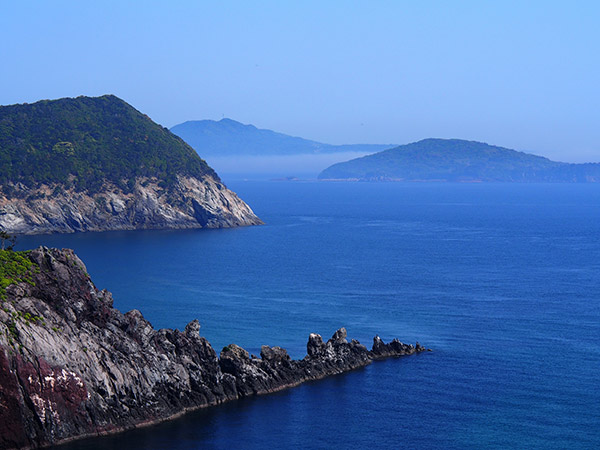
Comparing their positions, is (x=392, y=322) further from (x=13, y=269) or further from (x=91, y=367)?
(x=13, y=269)

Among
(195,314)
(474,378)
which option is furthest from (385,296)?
(474,378)

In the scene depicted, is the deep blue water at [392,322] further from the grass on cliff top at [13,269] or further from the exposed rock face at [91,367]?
the grass on cliff top at [13,269]

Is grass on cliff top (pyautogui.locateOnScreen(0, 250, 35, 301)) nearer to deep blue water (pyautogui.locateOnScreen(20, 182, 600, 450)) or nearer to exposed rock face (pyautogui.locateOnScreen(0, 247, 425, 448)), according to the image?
exposed rock face (pyautogui.locateOnScreen(0, 247, 425, 448))

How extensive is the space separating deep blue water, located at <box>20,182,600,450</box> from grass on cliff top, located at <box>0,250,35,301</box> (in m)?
14.4

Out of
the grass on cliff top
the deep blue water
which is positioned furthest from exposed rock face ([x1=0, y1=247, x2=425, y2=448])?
the deep blue water

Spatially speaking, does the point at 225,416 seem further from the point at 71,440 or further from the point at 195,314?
the point at 195,314

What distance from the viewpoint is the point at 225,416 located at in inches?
2704

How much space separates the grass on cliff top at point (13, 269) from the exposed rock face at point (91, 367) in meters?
0.53

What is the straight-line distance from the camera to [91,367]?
65.2 meters

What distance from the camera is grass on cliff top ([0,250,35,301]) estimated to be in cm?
6638

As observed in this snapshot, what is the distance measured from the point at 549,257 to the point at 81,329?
10644cm

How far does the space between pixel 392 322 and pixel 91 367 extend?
4395 cm

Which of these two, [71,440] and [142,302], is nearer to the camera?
[71,440]

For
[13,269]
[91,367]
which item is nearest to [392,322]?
[91,367]
